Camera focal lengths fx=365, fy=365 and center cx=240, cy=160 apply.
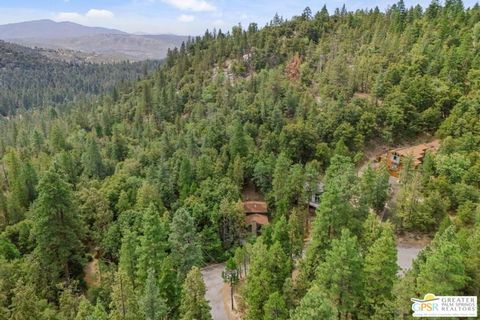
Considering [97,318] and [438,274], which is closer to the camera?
[438,274]

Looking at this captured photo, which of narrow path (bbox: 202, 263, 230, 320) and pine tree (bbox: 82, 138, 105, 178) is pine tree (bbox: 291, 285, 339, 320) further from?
pine tree (bbox: 82, 138, 105, 178)

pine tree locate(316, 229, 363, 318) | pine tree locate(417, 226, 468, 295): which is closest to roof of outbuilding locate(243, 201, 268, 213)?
pine tree locate(316, 229, 363, 318)

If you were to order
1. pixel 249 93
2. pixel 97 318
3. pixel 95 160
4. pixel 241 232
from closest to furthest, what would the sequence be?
pixel 97 318 < pixel 241 232 < pixel 95 160 < pixel 249 93

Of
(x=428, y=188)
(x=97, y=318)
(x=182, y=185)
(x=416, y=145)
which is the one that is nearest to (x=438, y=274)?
(x=97, y=318)

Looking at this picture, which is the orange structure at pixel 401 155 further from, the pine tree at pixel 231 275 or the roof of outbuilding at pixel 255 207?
the pine tree at pixel 231 275

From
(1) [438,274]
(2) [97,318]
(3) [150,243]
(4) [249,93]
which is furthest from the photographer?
(4) [249,93]

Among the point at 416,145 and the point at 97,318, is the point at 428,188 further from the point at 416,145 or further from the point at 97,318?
the point at 97,318

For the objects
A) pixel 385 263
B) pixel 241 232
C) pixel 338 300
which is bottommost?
pixel 241 232
